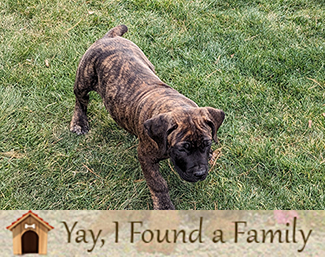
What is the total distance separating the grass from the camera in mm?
4258

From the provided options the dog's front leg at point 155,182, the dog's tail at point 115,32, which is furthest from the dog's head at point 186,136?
the dog's tail at point 115,32

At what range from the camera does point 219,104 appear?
5219mm

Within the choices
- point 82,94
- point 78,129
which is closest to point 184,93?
point 82,94

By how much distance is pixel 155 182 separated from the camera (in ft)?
12.7

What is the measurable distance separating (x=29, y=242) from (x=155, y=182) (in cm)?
137

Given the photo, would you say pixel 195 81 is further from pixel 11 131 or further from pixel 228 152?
pixel 11 131

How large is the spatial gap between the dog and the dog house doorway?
4.20 ft

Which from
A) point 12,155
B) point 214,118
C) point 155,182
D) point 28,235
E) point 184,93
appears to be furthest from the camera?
point 184,93

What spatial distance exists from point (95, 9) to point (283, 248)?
534cm

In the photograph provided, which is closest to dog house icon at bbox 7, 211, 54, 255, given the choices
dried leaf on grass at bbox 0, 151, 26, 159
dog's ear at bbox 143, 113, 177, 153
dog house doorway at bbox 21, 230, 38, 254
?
dog house doorway at bbox 21, 230, 38, 254

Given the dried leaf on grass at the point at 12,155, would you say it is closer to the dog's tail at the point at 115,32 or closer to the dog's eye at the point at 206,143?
the dog's tail at the point at 115,32

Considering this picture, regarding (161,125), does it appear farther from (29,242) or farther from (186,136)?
(29,242)

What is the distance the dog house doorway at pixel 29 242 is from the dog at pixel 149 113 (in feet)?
4.20

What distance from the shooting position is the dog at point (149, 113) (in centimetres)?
324
